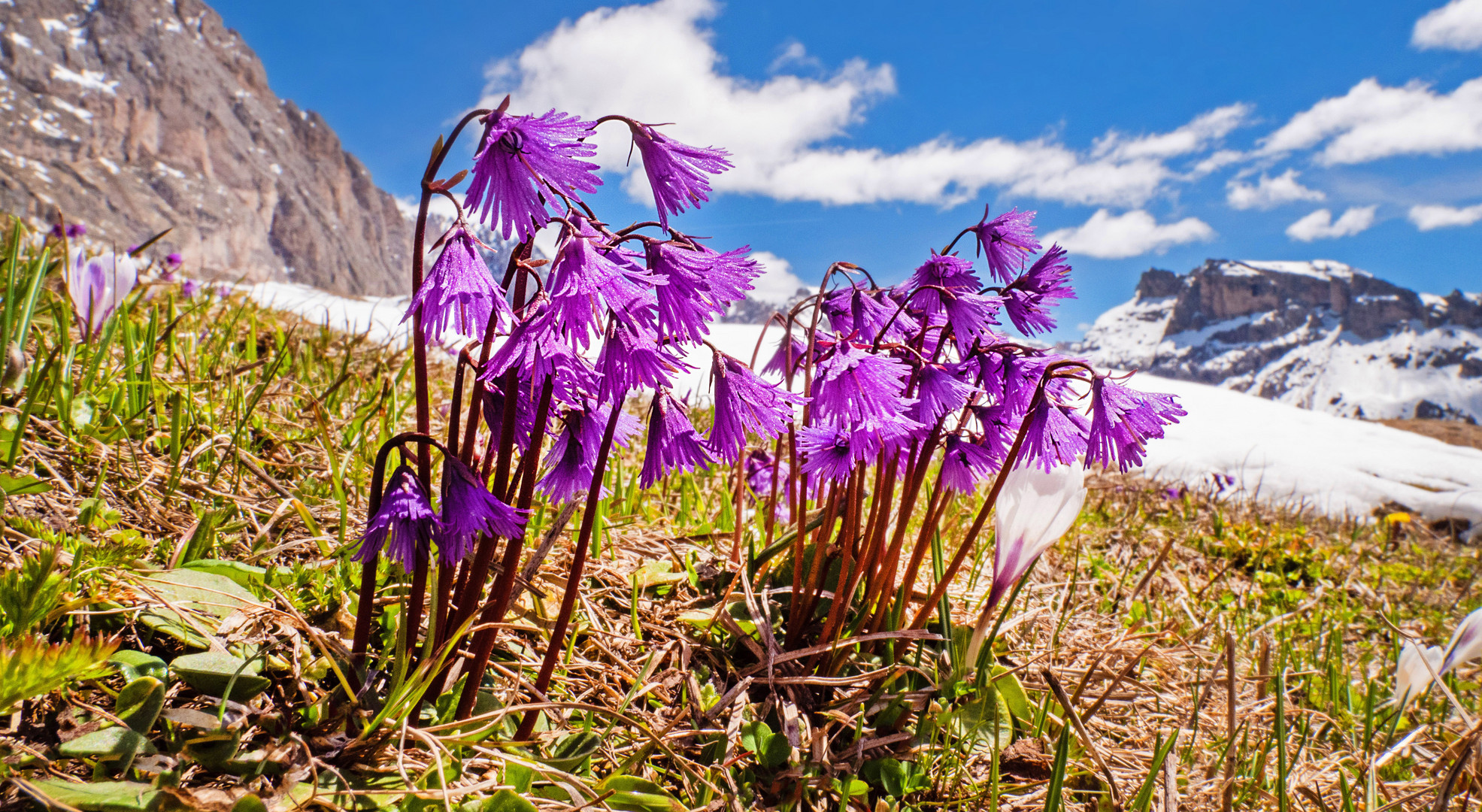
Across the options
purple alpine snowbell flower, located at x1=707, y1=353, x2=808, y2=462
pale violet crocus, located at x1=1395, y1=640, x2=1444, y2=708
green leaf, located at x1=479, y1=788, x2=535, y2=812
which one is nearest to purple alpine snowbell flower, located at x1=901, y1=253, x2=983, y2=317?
purple alpine snowbell flower, located at x1=707, y1=353, x2=808, y2=462

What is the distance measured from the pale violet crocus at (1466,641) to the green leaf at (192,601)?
3.61 m

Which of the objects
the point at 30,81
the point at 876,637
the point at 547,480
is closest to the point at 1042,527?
the point at 876,637

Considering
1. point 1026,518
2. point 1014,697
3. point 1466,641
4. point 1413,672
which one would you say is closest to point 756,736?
point 1014,697

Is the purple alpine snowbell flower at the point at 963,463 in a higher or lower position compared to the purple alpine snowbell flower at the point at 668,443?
lower

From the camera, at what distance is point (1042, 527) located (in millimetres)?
1927

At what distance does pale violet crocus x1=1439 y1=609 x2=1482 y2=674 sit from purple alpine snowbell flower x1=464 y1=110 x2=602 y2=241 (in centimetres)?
304

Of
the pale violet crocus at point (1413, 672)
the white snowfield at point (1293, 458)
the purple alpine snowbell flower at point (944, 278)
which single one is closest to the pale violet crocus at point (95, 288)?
the purple alpine snowbell flower at point (944, 278)

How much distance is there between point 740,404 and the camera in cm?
144

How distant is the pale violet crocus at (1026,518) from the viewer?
192 centimetres

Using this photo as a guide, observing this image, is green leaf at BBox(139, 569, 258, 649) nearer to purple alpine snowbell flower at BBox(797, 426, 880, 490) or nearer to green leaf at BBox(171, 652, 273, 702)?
green leaf at BBox(171, 652, 273, 702)

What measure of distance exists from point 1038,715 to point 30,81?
19008 cm

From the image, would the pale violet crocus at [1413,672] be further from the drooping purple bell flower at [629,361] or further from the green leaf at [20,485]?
the green leaf at [20,485]

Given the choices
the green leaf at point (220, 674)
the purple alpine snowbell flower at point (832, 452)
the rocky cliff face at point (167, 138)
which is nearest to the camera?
the green leaf at point (220, 674)

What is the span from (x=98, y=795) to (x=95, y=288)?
2.42 m
